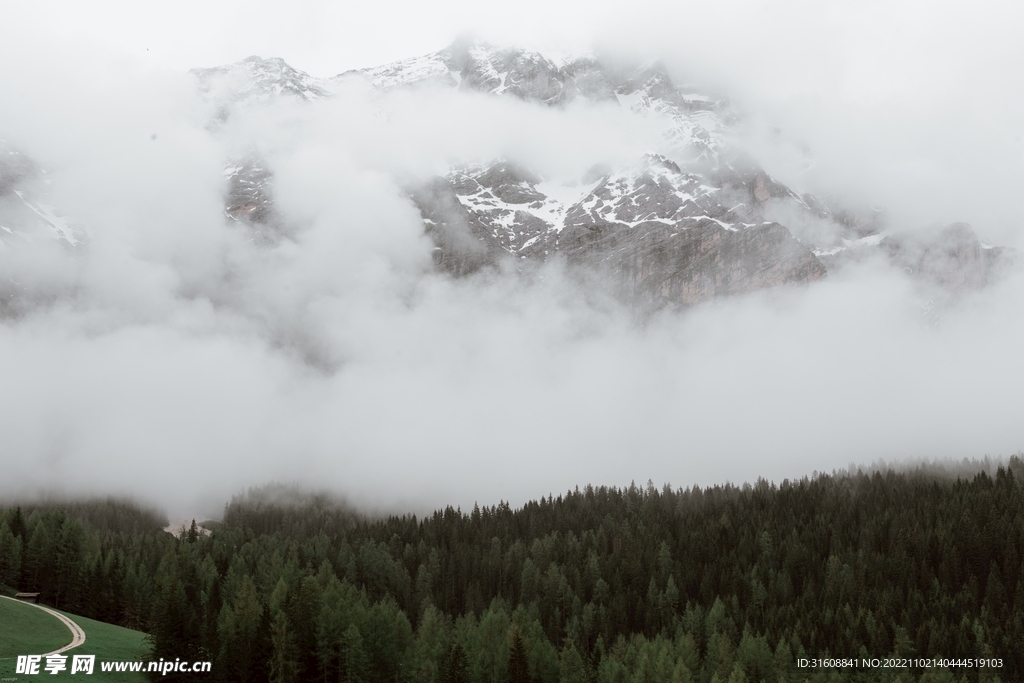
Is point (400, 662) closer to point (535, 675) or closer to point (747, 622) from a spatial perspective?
point (535, 675)

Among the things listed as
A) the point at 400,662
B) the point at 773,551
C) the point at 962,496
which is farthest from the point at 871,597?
the point at 400,662

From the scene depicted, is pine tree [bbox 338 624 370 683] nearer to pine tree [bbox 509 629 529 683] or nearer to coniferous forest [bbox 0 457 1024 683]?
coniferous forest [bbox 0 457 1024 683]

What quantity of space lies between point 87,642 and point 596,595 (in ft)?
287

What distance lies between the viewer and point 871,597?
15212cm

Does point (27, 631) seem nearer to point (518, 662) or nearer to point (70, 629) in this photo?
point (70, 629)

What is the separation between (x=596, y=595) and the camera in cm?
16262

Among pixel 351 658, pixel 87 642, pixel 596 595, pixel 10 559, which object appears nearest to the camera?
pixel 87 642

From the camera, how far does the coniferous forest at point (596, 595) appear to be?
355ft

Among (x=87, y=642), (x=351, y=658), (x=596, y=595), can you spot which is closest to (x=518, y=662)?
(x=351, y=658)

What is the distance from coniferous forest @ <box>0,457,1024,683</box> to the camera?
108312 millimetres

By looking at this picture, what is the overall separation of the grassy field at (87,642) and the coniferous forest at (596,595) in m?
4.85

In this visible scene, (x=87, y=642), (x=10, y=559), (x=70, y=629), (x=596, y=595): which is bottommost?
(x=596, y=595)

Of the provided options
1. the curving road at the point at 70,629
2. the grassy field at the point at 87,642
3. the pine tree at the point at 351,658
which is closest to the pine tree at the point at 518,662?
the pine tree at the point at 351,658

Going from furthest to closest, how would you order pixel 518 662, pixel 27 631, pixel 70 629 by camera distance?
pixel 518 662, pixel 70 629, pixel 27 631
